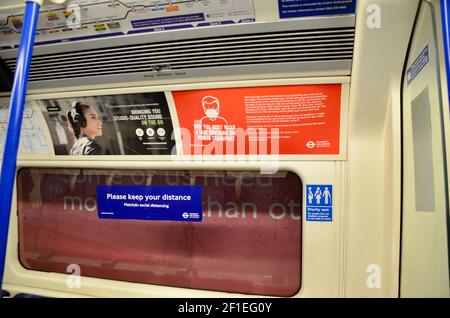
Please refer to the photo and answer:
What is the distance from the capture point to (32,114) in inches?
68.7

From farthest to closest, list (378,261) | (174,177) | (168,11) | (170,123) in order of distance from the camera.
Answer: (174,177) < (170,123) < (378,261) < (168,11)

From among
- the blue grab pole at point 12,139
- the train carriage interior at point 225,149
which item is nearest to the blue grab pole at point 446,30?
the train carriage interior at point 225,149

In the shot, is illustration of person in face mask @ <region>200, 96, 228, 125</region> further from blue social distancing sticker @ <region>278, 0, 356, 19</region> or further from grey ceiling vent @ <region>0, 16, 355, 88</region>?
blue social distancing sticker @ <region>278, 0, 356, 19</region>

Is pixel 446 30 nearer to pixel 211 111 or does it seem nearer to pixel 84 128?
pixel 211 111

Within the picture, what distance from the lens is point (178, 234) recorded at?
67.8 inches

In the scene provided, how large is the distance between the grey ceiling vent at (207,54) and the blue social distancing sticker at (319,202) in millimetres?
602

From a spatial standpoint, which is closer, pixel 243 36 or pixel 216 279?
pixel 243 36

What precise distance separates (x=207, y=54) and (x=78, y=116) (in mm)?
940

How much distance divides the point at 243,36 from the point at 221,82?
283 mm

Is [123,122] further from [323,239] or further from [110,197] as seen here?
[323,239]

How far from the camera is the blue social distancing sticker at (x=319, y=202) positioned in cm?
143

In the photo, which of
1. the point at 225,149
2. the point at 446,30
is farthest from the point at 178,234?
the point at 446,30

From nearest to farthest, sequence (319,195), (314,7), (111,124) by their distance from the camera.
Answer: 1. (314,7)
2. (319,195)
3. (111,124)
